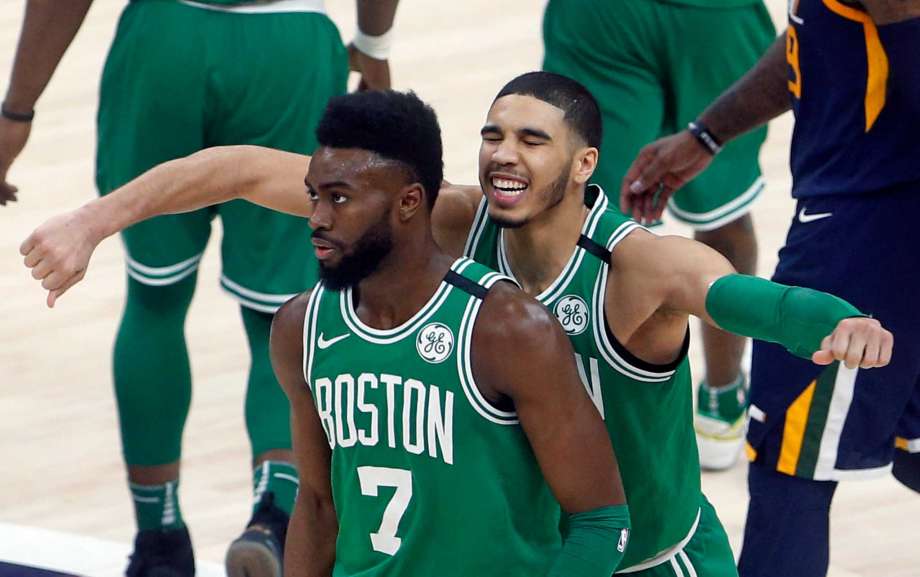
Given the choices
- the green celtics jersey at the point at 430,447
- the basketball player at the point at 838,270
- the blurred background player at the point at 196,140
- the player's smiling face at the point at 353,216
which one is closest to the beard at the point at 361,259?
the player's smiling face at the point at 353,216

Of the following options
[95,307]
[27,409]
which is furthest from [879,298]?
[95,307]

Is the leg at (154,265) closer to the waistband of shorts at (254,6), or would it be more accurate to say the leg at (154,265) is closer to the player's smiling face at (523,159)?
the waistband of shorts at (254,6)

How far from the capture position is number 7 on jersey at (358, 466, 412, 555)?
2.98 meters

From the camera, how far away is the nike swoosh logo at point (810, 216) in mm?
3627

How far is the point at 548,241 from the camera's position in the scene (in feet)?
10.4

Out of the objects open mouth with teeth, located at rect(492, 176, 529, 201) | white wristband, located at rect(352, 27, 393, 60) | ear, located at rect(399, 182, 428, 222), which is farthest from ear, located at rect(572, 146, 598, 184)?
white wristband, located at rect(352, 27, 393, 60)

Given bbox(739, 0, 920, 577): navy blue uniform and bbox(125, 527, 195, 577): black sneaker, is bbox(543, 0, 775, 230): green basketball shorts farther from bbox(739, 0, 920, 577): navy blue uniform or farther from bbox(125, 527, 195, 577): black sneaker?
bbox(125, 527, 195, 577): black sneaker

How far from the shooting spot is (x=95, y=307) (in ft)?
20.8

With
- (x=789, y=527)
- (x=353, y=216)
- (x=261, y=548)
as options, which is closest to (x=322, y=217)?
(x=353, y=216)

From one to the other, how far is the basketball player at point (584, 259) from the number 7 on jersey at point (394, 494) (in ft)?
1.21

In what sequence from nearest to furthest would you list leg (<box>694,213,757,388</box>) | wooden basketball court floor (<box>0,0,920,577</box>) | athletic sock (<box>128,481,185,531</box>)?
athletic sock (<box>128,481,185,531</box>) < wooden basketball court floor (<box>0,0,920,577</box>) < leg (<box>694,213,757,388</box>)

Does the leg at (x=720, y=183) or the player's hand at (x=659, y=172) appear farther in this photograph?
the leg at (x=720, y=183)

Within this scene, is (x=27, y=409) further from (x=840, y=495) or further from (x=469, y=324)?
(x=469, y=324)

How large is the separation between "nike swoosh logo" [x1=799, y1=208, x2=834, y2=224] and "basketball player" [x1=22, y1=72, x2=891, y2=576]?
523 millimetres
